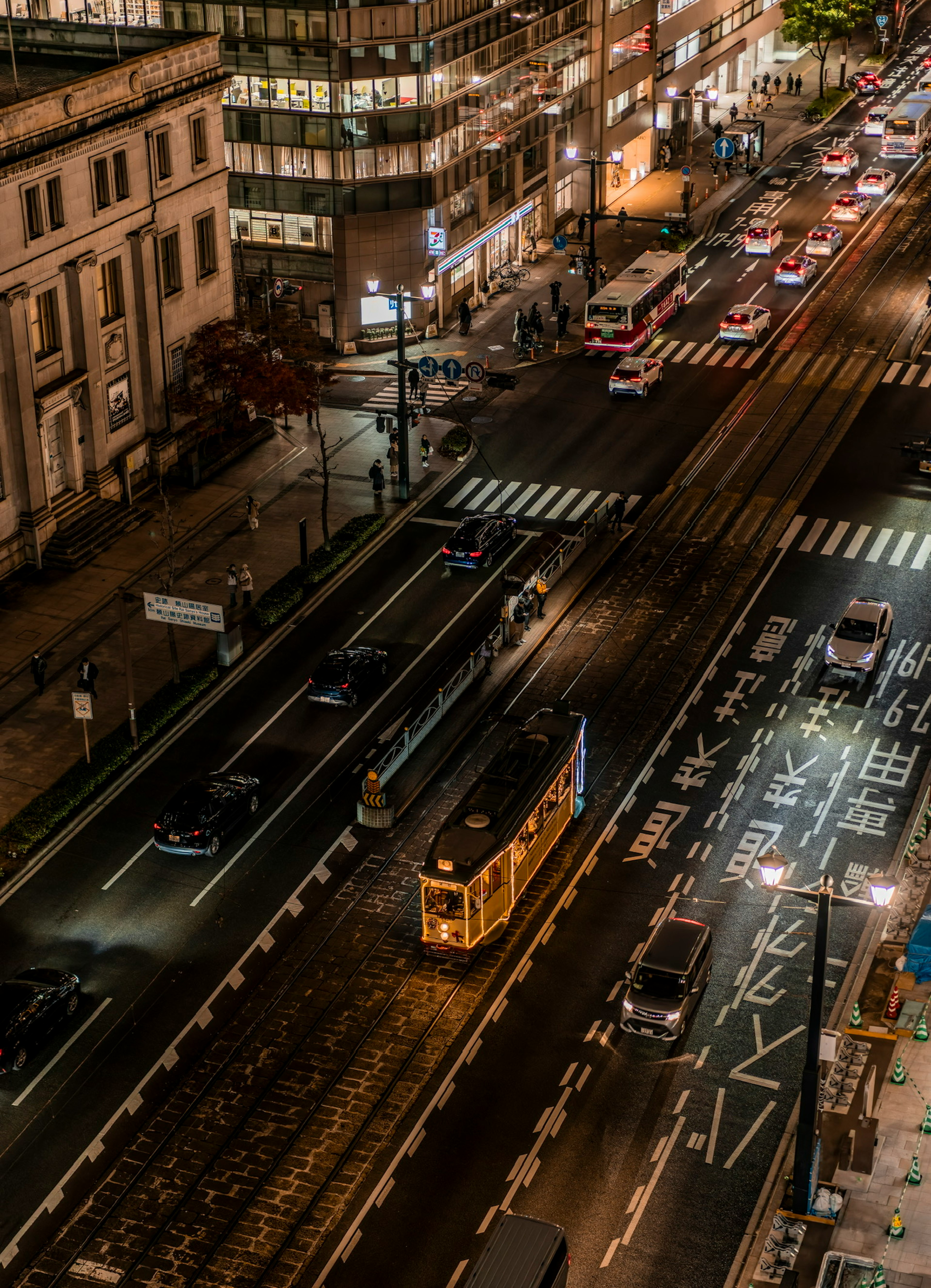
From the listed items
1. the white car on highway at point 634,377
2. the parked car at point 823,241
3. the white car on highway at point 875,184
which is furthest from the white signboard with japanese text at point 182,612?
the white car on highway at point 875,184

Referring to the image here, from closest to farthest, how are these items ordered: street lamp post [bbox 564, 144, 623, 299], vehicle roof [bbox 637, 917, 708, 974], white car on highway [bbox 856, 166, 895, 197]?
vehicle roof [bbox 637, 917, 708, 974] < street lamp post [bbox 564, 144, 623, 299] < white car on highway [bbox 856, 166, 895, 197]

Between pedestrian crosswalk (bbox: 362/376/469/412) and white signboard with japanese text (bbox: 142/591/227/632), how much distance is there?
30.9 metres

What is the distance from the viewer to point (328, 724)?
223 feet

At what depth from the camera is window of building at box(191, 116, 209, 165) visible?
287ft

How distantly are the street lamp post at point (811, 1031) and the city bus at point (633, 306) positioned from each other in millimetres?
61715

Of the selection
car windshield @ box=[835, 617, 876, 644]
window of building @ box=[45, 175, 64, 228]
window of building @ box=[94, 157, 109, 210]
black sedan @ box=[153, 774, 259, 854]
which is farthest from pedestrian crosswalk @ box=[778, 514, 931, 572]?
window of building @ box=[45, 175, 64, 228]

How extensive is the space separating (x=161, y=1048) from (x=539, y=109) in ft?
257

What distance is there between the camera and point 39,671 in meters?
69.6

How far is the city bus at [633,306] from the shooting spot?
336ft

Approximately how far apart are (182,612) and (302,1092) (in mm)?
21676

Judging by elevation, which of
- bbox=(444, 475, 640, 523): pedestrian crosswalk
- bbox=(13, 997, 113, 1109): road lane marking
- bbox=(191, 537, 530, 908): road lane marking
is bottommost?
bbox=(13, 997, 113, 1109): road lane marking

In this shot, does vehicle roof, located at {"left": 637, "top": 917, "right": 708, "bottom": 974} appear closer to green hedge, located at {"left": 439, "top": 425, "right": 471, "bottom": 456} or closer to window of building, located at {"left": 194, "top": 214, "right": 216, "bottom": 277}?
green hedge, located at {"left": 439, "top": 425, "right": 471, "bottom": 456}

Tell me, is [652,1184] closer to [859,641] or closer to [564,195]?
[859,641]

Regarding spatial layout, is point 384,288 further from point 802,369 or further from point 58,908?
point 58,908
